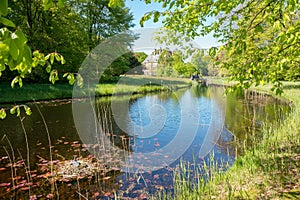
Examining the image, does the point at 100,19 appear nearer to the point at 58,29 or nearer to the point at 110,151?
the point at 58,29

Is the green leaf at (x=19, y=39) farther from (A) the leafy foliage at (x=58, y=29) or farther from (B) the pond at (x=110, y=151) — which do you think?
(A) the leafy foliage at (x=58, y=29)

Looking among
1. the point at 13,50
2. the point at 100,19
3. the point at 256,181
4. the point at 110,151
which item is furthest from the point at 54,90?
the point at 13,50

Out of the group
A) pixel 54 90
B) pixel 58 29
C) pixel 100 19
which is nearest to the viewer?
pixel 54 90

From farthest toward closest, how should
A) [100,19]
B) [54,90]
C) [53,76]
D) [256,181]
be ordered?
[100,19]
[54,90]
[256,181]
[53,76]

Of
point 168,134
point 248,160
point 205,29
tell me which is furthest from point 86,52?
point 248,160

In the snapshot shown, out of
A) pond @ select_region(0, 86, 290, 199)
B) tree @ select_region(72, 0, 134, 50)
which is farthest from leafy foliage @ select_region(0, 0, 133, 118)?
pond @ select_region(0, 86, 290, 199)

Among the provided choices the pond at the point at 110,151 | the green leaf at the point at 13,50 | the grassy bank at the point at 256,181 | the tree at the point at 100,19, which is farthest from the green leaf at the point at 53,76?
the tree at the point at 100,19

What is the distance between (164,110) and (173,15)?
26.2ft

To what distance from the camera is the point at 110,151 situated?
5.70m

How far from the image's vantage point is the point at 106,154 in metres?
5.47

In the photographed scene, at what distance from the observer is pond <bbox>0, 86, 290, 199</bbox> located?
3965mm

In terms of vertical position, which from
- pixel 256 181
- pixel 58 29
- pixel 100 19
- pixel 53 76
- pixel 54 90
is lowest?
pixel 256 181

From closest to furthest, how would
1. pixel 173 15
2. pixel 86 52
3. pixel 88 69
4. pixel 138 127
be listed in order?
pixel 173 15, pixel 138 127, pixel 86 52, pixel 88 69

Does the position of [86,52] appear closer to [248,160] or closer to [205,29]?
[205,29]
